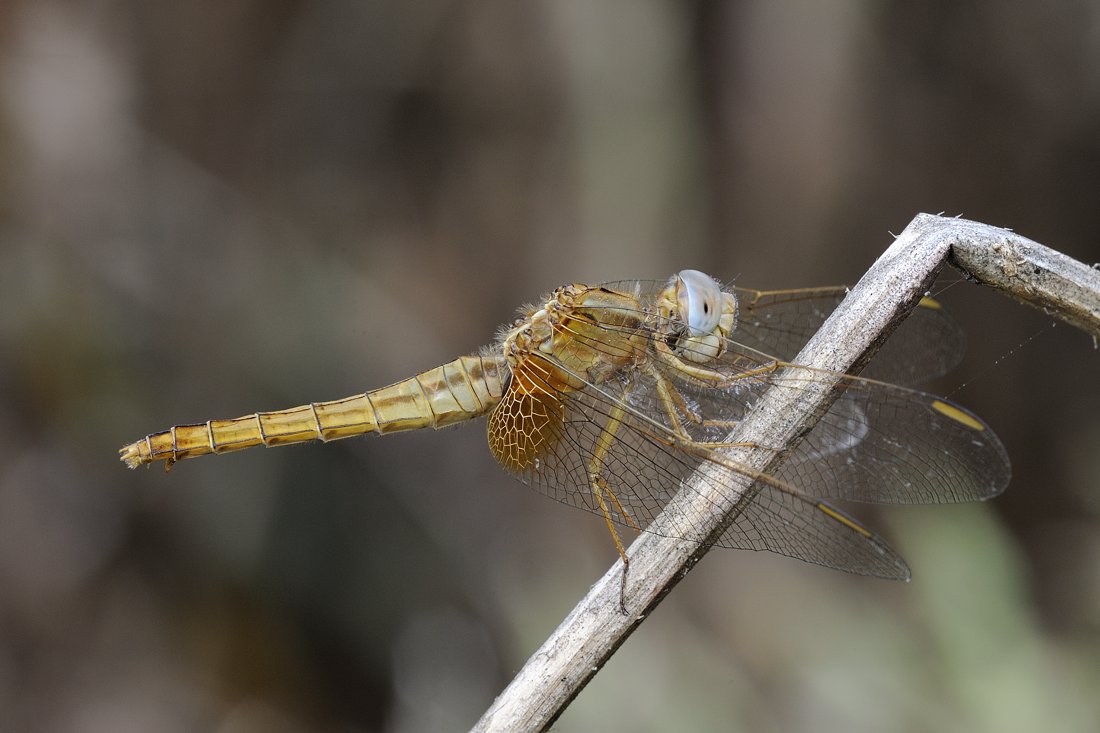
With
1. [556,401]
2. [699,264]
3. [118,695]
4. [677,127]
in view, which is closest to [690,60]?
[677,127]

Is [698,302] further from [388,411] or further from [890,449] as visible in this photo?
[388,411]

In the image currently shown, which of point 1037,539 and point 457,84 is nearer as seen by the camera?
point 1037,539

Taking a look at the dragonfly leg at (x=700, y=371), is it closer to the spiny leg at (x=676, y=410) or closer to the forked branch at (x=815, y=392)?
the spiny leg at (x=676, y=410)

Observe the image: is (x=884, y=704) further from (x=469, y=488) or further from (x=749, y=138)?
(x=749, y=138)

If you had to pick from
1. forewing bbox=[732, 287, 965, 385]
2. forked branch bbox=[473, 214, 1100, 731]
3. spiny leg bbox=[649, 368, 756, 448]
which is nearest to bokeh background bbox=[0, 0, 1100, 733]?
forewing bbox=[732, 287, 965, 385]

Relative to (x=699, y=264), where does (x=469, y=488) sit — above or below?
below

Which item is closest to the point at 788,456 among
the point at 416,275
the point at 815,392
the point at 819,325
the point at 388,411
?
the point at 815,392

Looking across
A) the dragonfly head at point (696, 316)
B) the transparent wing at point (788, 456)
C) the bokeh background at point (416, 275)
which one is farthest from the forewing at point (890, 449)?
the bokeh background at point (416, 275)
